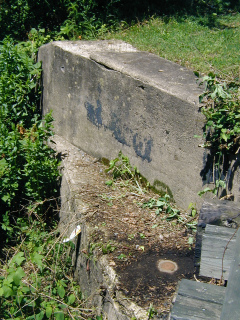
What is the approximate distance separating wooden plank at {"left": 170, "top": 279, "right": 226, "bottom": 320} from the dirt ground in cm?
98

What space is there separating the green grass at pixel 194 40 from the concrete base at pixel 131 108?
0.74ft

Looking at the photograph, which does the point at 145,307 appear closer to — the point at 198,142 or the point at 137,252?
the point at 137,252

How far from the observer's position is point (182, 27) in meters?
5.75

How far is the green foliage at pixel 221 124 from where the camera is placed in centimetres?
334

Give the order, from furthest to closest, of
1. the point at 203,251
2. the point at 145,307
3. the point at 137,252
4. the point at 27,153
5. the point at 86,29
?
the point at 86,29 < the point at 27,153 < the point at 137,252 < the point at 145,307 < the point at 203,251

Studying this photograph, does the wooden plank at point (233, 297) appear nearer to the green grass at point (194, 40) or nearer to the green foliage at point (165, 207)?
the green foliage at point (165, 207)

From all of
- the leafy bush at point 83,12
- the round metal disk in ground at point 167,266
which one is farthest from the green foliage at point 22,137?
the round metal disk in ground at point 167,266

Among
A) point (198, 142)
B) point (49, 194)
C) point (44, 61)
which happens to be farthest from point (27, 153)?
point (198, 142)

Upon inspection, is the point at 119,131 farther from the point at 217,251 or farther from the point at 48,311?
the point at 217,251

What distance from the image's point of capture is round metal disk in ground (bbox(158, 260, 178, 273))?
3219 millimetres

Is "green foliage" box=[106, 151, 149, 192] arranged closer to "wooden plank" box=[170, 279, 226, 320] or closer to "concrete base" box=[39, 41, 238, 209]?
"concrete base" box=[39, 41, 238, 209]

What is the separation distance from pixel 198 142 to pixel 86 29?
3.24 metres

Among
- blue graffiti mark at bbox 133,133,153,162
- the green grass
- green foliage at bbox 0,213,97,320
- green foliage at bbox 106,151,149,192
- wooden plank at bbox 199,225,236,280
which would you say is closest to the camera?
wooden plank at bbox 199,225,236,280

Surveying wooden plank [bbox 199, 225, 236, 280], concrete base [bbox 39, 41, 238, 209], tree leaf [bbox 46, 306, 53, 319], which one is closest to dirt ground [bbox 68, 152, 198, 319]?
concrete base [bbox 39, 41, 238, 209]
